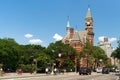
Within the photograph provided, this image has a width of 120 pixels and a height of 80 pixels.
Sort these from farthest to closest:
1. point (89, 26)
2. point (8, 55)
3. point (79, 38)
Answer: point (89, 26) < point (79, 38) < point (8, 55)

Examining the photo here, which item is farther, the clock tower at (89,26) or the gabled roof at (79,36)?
the clock tower at (89,26)

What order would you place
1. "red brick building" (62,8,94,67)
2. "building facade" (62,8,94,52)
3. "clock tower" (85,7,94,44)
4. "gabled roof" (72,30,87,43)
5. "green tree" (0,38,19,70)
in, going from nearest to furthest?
"green tree" (0,38,19,70)
"red brick building" (62,8,94,67)
"building facade" (62,8,94,52)
"gabled roof" (72,30,87,43)
"clock tower" (85,7,94,44)

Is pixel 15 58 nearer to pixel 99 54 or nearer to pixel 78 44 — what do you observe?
pixel 78 44

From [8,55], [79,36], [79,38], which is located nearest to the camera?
[8,55]

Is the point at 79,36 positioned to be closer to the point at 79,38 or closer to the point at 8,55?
the point at 79,38

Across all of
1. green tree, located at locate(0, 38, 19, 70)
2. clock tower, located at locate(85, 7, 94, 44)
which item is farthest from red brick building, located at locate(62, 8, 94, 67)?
green tree, located at locate(0, 38, 19, 70)

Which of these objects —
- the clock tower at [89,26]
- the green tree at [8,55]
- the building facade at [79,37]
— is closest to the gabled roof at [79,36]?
the building facade at [79,37]

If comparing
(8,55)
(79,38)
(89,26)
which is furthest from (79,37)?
(8,55)

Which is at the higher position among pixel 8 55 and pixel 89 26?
pixel 89 26

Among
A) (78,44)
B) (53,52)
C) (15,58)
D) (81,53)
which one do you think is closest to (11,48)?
(15,58)

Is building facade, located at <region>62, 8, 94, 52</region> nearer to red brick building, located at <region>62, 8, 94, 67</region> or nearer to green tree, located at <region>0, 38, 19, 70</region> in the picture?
red brick building, located at <region>62, 8, 94, 67</region>

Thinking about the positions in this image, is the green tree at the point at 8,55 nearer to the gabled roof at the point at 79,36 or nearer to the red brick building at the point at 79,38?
the red brick building at the point at 79,38

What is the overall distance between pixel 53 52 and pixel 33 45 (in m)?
10.2

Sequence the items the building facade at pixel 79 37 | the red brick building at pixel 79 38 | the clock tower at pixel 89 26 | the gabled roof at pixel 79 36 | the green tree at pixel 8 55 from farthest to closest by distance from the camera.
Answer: the clock tower at pixel 89 26
the gabled roof at pixel 79 36
the building facade at pixel 79 37
the red brick building at pixel 79 38
the green tree at pixel 8 55
